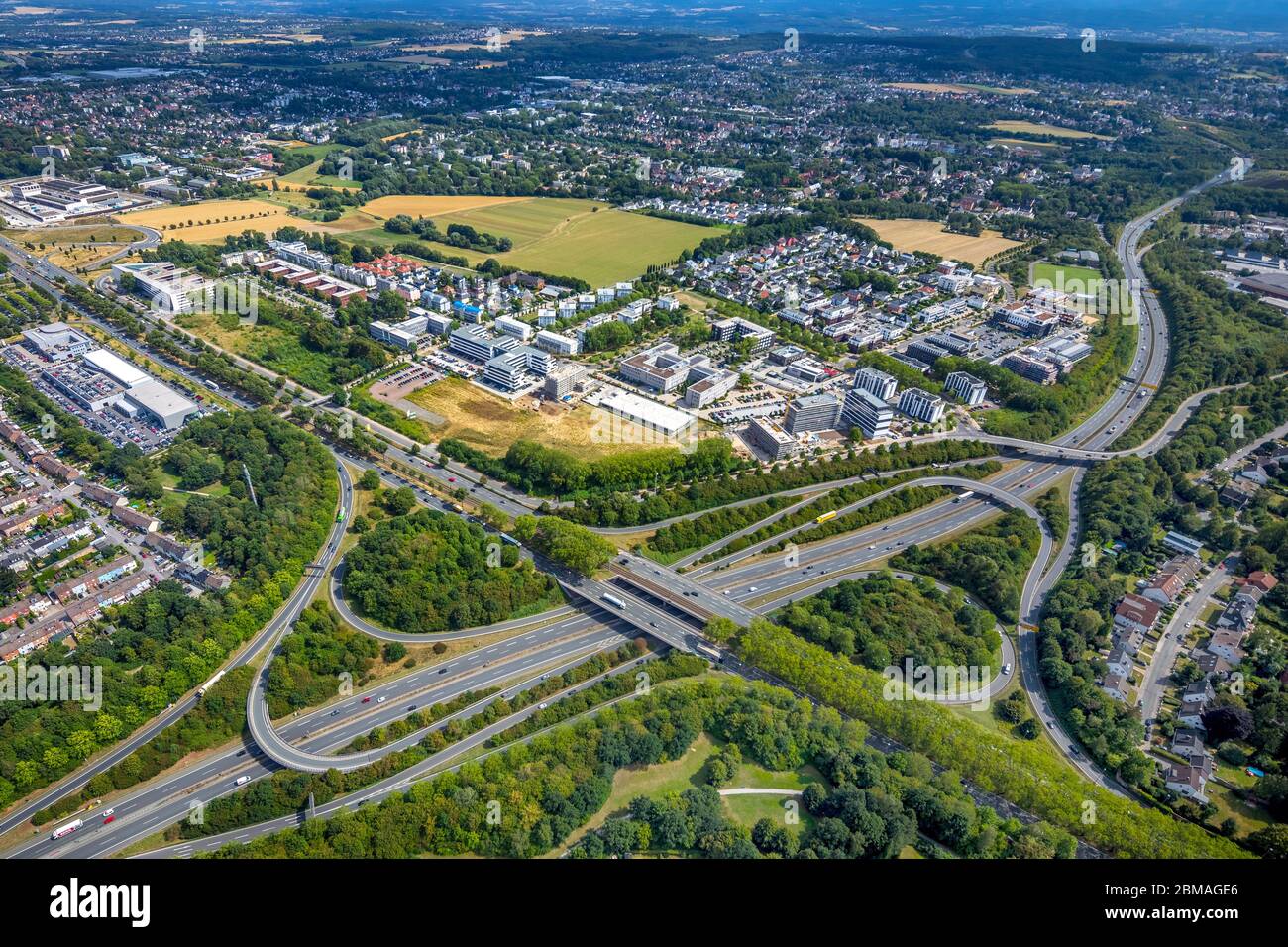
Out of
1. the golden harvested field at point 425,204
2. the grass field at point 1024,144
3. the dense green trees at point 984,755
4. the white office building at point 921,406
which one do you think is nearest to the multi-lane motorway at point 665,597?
the dense green trees at point 984,755

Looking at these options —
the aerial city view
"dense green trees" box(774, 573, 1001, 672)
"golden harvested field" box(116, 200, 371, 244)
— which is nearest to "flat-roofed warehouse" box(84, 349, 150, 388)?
the aerial city view

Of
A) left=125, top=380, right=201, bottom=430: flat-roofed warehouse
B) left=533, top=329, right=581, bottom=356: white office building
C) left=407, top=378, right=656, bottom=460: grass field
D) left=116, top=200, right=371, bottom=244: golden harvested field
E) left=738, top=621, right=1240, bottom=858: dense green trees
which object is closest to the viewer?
left=738, top=621, right=1240, bottom=858: dense green trees

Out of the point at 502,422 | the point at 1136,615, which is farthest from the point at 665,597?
the point at 1136,615

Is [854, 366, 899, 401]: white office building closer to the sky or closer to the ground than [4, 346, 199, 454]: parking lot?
closer to the sky

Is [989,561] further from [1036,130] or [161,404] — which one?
[1036,130]

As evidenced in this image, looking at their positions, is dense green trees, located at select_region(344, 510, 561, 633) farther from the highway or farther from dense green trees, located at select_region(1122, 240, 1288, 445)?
dense green trees, located at select_region(1122, 240, 1288, 445)

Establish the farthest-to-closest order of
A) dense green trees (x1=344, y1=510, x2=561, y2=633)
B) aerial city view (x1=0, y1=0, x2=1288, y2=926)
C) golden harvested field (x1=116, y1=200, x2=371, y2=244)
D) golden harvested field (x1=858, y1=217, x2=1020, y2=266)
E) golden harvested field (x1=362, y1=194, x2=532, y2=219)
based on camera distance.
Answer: golden harvested field (x1=362, y1=194, x2=532, y2=219), golden harvested field (x1=858, y1=217, x2=1020, y2=266), golden harvested field (x1=116, y1=200, x2=371, y2=244), dense green trees (x1=344, y1=510, x2=561, y2=633), aerial city view (x1=0, y1=0, x2=1288, y2=926)

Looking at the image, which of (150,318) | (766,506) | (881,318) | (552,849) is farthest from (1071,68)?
(552,849)
